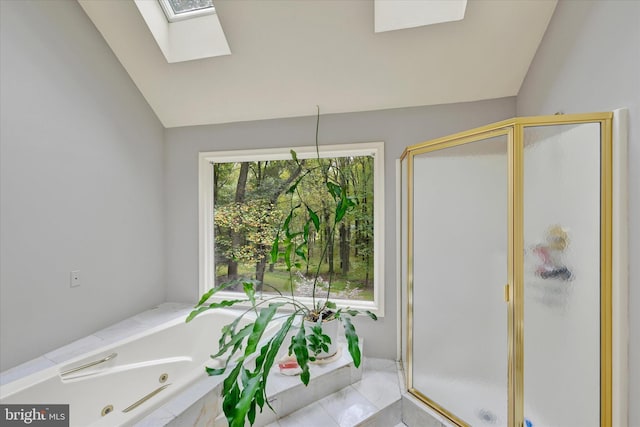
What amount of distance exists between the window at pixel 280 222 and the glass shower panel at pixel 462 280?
616 millimetres

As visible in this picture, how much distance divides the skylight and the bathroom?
0.55 meters

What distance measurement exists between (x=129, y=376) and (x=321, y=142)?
7.06 ft

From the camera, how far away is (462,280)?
144 cm

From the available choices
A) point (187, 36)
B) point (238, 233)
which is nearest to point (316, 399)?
point (238, 233)

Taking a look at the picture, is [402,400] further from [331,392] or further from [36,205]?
[36,205]

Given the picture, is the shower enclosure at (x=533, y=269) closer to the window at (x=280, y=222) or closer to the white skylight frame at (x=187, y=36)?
the window at (x=280, y=222)

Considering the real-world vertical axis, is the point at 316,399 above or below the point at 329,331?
below

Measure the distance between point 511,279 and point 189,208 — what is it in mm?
2540

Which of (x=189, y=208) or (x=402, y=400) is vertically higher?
(x=189, y=208)

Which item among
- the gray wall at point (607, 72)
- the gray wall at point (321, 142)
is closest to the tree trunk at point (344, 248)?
the gray wall at point (321, 142)

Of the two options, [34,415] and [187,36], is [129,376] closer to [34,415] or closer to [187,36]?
[34,415]

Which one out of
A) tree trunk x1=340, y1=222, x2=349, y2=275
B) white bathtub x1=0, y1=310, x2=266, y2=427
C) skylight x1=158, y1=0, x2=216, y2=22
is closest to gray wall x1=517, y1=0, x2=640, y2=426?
tree trunk x1=340, y1=222, x2=349, y2=275

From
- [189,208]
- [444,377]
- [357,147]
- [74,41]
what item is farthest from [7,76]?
[444,377]

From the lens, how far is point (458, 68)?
1909mm
